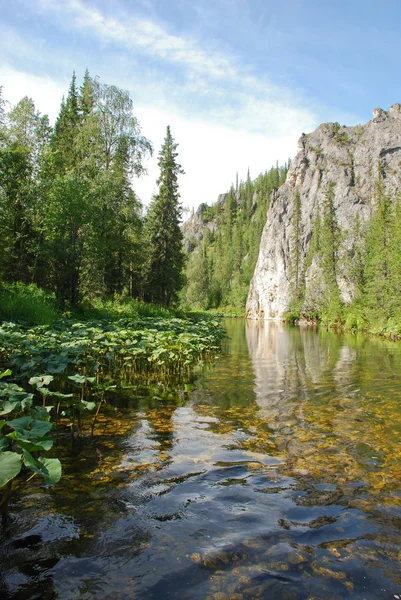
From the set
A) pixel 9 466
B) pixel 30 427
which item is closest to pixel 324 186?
pixel 30 427

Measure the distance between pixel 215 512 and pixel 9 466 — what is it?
1.96 metres

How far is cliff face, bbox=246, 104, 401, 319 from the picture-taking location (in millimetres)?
56812

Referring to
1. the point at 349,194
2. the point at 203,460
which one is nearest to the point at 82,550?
the point at 203,460

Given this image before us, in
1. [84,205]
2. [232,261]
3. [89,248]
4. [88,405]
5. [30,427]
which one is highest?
[232,261]

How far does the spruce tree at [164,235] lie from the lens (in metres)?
33.6

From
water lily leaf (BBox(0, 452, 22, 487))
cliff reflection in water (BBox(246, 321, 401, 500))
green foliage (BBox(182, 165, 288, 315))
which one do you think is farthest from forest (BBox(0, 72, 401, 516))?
green foliage (BBox(182, 165, 288, 315))

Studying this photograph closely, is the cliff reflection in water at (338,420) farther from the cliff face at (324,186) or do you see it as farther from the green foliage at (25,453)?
the cliff face at (324,186)

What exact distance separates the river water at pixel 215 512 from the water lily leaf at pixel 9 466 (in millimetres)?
757

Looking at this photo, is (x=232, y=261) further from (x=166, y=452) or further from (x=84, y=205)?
(x=166, y=452)

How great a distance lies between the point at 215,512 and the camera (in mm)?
3527

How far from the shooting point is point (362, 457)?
491cm

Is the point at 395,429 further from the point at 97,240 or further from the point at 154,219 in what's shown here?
the point at 154,219

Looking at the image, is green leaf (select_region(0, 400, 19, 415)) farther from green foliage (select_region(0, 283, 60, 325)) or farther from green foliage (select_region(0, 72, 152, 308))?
green foliage (select_region(0, 72, 152, 308))

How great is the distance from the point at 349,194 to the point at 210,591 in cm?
6249
